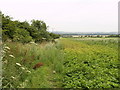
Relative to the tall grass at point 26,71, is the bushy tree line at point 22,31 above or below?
above

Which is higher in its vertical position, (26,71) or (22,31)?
(22,31)

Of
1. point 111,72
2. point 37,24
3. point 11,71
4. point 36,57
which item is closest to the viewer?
point 11,71

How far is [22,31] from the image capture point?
8.09 metres

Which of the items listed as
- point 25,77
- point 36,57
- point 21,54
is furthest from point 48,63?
point 25,77

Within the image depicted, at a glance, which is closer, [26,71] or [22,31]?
[26,71]

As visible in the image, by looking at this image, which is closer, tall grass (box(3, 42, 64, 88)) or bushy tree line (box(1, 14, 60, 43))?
tall grass (box(3, 42, 64, 88))

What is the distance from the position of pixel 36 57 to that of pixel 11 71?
2.70 metres

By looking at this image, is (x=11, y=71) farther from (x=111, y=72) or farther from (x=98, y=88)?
(x=111, y=72)

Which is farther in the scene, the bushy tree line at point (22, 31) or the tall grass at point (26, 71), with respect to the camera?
the bushy tree line at point (22, 31)

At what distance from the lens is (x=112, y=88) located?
9.98 ft

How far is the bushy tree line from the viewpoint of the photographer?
6.06 m

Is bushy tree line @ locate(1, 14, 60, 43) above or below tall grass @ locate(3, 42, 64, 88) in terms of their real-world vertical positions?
above

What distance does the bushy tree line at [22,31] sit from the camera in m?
6.06

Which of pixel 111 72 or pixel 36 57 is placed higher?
pixel 36 57
